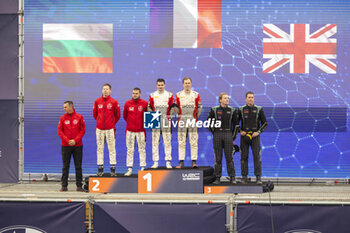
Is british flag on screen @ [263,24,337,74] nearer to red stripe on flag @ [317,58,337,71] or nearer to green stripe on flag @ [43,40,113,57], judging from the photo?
red stripe on flag @ [317,58,337,71]

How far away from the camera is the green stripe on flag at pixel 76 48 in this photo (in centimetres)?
1015

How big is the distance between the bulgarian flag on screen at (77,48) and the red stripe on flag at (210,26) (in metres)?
1.96

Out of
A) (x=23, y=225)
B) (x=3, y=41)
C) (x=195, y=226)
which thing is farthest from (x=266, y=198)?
(x=3, y=41)

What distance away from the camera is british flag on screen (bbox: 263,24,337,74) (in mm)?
9812

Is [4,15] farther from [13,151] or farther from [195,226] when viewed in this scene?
[195,226]

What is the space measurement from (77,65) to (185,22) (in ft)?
8.18

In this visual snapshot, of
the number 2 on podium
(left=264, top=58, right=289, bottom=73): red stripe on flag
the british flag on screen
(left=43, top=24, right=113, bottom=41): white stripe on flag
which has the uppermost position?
(left=43, top=24, right=113, bottom=41): white stripe on flag

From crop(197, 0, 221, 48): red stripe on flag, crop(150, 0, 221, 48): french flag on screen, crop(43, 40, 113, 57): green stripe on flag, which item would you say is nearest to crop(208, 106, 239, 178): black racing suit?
crop(197, 0, 221, 48): red stripe on flag

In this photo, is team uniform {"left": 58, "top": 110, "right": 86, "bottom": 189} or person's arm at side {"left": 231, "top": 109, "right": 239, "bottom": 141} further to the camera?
team uniform {"left": 58, "top": 110, "right": 86, "bottom": 189}

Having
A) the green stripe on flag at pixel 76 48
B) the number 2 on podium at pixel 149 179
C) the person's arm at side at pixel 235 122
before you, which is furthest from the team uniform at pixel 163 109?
the green stripe on flag at pixel 76 48

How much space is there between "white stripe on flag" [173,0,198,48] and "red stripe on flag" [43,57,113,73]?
154cm

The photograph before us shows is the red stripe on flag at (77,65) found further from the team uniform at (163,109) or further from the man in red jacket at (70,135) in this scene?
the team uniform at (163,109)

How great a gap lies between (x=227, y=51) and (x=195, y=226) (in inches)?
175

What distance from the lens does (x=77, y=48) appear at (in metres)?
10.2
